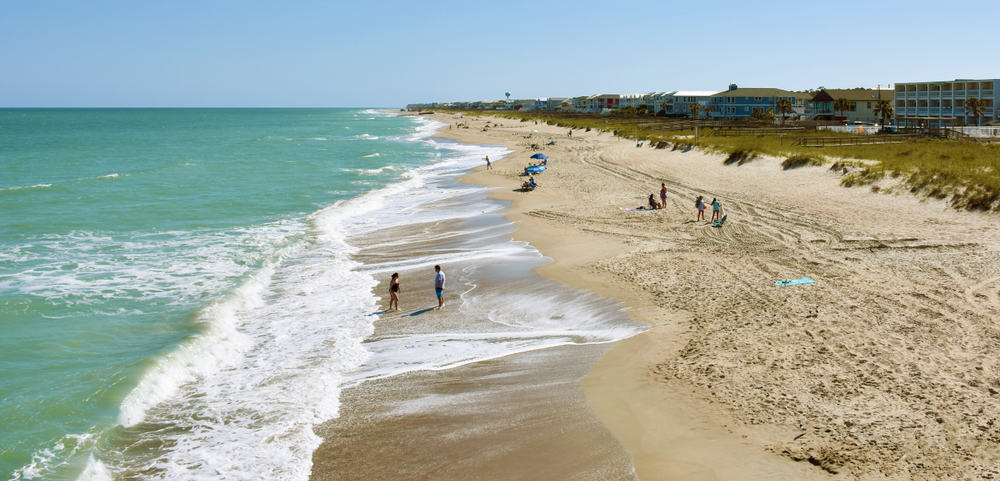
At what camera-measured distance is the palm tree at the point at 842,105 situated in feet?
283

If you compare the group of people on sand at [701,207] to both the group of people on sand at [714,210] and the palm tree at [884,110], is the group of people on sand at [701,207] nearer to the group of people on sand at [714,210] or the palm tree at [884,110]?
the group of people on sand at [714,210]

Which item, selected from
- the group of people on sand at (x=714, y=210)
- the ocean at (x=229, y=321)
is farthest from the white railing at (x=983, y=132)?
the ocean at (x=229, y=321)

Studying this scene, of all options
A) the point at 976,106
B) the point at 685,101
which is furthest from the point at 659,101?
the point at 976,106

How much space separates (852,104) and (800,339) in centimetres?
9053

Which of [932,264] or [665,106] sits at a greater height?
[665,106]

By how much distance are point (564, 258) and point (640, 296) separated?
15.3 feet

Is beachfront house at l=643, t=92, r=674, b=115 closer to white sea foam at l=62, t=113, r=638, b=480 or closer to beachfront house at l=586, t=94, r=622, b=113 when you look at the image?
beachfront house at l=586, t=94, r=622, b=113

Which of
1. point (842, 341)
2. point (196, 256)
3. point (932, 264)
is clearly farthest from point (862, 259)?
point (196, 256)

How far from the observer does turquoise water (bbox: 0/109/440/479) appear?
11234 mm

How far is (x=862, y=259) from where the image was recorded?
58.2ft

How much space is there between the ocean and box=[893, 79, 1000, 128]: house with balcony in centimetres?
6439

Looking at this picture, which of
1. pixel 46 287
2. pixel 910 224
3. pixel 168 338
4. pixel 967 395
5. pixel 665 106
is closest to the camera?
pixel 967 395

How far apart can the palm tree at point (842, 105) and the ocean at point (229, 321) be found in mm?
70012

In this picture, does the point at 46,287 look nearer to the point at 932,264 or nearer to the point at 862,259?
the point at 862,259
